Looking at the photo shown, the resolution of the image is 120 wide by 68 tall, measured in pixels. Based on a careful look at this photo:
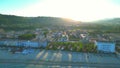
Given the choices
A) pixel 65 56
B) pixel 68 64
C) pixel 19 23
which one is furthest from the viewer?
→ pixel 19 23

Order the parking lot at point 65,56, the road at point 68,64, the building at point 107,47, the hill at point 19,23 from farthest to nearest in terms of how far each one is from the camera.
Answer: the hill at point 19,23
the building at point 107,47
the parking lot at point 65,56
the road at point 68,64

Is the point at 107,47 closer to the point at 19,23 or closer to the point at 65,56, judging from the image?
the point at 65,56

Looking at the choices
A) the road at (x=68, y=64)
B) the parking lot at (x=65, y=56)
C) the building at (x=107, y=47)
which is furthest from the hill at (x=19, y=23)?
the road at (x=68, y=64)

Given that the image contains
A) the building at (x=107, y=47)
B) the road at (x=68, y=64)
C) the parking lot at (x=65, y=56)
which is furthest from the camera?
the building at (x=107, y=47)

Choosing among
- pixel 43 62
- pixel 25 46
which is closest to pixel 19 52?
pixel 25 46

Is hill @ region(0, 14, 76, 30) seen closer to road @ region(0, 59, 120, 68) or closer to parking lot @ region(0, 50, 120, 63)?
parking lot @ region(0, 50, 120, 63)

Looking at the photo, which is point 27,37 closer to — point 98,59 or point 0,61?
point 0,61

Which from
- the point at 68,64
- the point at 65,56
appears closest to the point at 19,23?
the point at 65,56

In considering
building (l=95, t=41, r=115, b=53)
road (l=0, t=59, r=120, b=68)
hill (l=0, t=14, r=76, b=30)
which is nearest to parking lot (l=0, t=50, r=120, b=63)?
road (l=0, t=59, r=120, b=68)

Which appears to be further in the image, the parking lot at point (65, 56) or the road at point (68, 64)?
the parking lot at point (65, 56)

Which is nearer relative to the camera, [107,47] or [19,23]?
[107,47]

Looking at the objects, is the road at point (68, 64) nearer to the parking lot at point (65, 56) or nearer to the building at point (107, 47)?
the parking lot at point (65, 56)

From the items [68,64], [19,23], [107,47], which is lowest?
[68,64]
